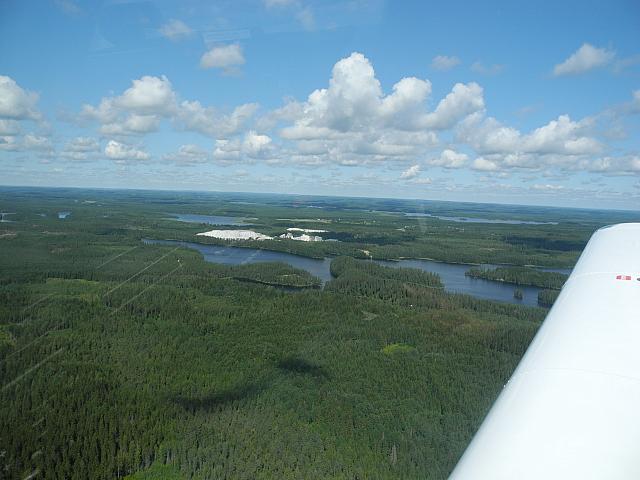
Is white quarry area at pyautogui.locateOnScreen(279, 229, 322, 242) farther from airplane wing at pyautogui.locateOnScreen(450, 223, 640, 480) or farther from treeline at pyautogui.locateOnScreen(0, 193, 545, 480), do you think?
airplane wing at pyautogui.locateOnScreen(450, 223, 640, 480)

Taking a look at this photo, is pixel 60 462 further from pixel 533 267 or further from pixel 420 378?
pixel 533 267

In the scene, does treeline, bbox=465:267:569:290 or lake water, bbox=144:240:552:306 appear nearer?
lake water, bbox=144:240:552:306

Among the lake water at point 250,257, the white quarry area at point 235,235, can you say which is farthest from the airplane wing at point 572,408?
the white quarry area at point 235,235

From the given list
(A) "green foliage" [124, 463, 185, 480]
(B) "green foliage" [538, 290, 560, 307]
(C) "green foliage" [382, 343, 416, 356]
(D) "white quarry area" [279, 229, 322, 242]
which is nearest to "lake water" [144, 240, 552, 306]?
(B) "green foliage" [538, 290, 560, 307]

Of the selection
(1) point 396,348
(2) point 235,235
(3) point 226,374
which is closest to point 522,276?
(1) point 396,348

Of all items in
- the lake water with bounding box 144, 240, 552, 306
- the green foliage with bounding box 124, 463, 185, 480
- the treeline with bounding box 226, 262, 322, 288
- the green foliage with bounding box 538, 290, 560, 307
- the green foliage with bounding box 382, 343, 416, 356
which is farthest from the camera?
the treeline with bounding box 226, 262, 322, 288

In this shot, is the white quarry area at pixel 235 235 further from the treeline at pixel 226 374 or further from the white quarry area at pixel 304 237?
the treeline at pixel 226 374

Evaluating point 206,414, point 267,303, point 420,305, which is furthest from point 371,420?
point 420,305
